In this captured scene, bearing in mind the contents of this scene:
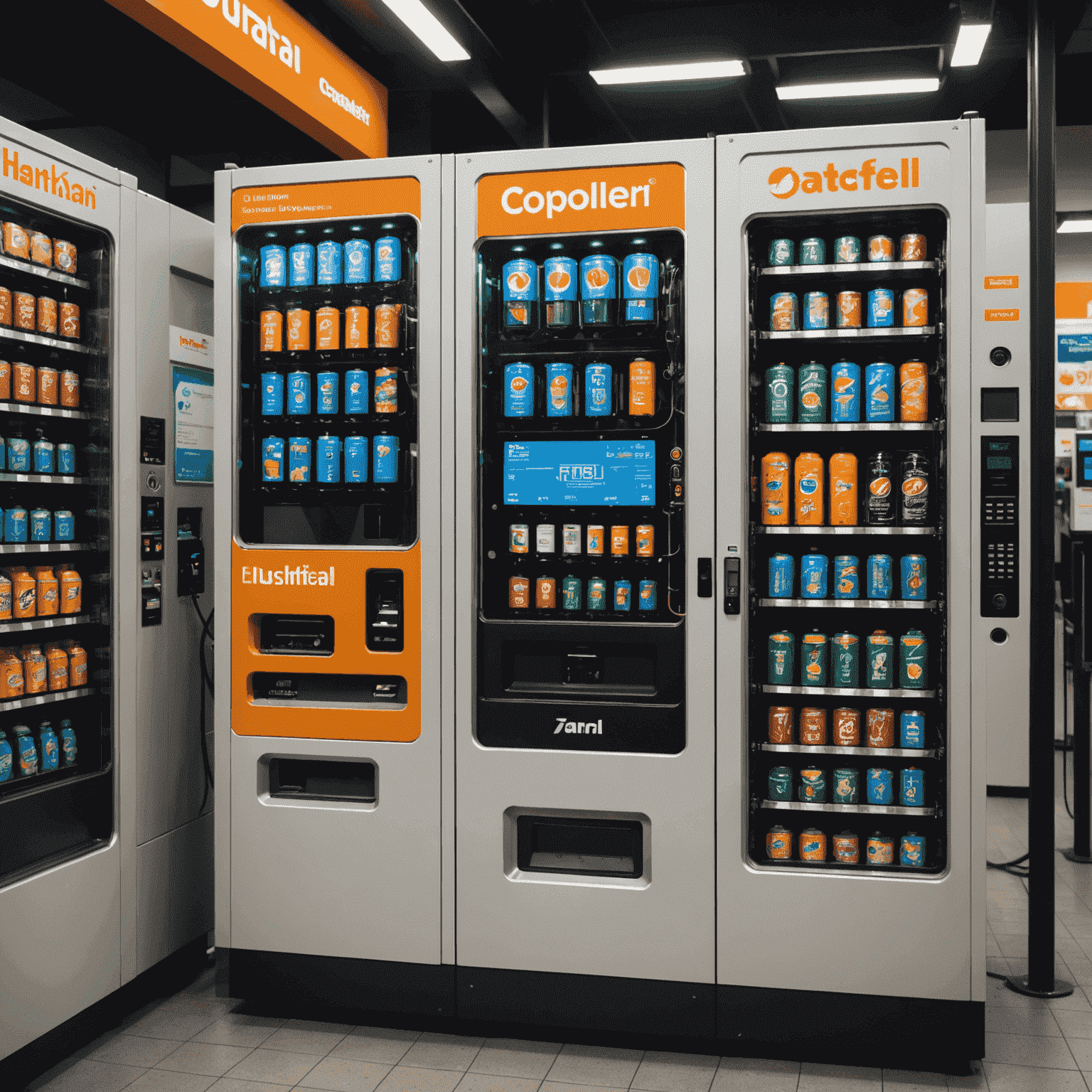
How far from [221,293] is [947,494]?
218 cm

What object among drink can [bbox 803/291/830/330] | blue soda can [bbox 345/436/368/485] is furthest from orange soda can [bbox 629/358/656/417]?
blue soda can [bbox 345/436/368/485]

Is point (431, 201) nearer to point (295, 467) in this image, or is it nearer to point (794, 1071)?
point (295, 467)

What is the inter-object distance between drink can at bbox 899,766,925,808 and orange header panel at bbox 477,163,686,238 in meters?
1.66

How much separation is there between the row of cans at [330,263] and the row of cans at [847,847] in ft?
6.52

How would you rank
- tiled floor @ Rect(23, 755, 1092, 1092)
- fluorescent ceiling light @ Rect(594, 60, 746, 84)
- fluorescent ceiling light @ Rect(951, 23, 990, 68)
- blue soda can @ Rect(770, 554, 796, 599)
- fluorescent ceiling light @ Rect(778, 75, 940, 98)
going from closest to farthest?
tiled floor @ Rect(23, 755, 1092, 1092) < blue soda can @ Rect(770, 554, 796, 599) < fluorescent ceiling light @ Rect(951, 23, 990, 68) < fluorescent ceiling light @ Rect(594, 60, 746, 84) < fluorescent ceiling light @ Rect(778, 75, 940, 98)

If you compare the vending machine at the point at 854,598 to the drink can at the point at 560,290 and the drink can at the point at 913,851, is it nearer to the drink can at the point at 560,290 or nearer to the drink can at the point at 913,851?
the drink can at the point at 913,851

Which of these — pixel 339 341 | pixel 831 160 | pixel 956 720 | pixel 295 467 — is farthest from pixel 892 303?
pixel 295 467

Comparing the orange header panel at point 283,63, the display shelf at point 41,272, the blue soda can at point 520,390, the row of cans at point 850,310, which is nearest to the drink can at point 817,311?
the row of cans at point 850,310

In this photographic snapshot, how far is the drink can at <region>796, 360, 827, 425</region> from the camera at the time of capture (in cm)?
273

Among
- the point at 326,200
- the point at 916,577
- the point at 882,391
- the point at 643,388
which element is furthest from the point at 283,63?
the point at 916,577

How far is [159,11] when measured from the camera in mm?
2744

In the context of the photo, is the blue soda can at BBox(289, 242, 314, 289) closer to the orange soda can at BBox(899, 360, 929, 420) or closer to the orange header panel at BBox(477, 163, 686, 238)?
the orange header panel at BBox(477, 163, 686, 238)

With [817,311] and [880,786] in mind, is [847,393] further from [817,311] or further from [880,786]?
[880,786]

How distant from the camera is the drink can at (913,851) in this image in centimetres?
269
